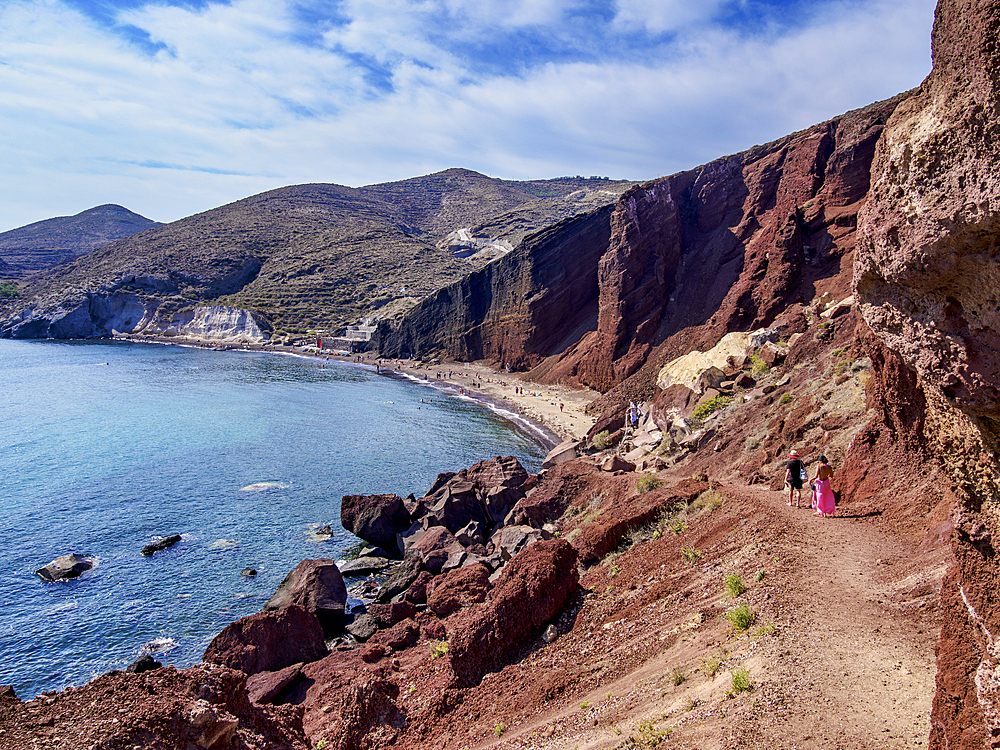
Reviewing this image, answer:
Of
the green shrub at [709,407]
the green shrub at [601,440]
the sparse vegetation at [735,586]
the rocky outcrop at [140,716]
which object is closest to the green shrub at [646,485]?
the sparse vegetation at [735,586]

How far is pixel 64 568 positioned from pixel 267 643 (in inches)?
520

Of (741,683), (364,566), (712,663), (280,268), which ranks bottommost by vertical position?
(364,566)

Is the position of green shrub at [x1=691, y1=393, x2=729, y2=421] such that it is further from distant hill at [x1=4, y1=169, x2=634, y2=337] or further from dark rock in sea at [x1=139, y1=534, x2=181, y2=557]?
distant hill at [x1=4, y1=169, x2=634, y2=337]

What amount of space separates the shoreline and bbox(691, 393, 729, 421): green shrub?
39.1 feet

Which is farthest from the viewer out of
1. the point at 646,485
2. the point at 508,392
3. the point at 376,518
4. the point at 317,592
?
the point at 508,392

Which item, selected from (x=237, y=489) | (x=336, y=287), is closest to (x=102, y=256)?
(x=336, y=287)

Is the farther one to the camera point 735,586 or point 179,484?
point 179,484

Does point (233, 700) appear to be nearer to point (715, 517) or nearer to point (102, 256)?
point (715, 517)

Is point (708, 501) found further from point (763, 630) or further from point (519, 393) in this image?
point (519, 393)

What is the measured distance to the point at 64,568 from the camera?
2169cm

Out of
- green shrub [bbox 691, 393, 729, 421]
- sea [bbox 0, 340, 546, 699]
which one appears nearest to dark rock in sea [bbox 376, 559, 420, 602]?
sea [bbox 0, 340, 546, 699]

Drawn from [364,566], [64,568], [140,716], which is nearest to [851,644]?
[140,716]

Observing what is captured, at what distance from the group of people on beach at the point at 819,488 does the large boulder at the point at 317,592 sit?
13.4m

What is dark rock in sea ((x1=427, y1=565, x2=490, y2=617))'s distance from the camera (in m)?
14.0
